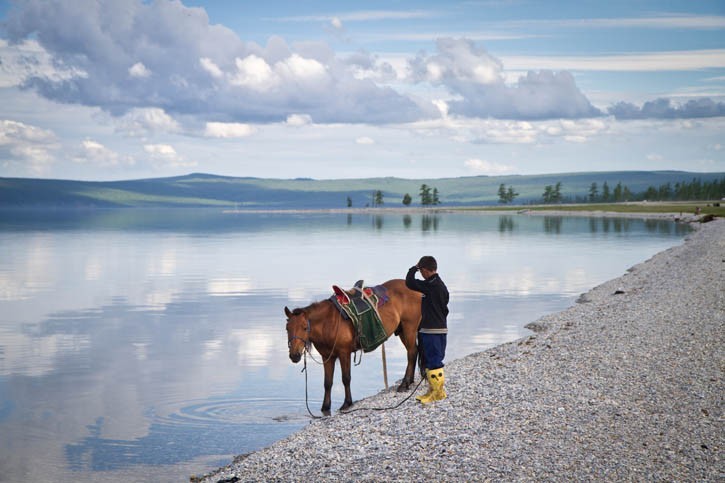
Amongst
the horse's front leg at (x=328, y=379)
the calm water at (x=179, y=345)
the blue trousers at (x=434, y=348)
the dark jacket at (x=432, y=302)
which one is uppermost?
the dark jacket at (x=432, y=302)

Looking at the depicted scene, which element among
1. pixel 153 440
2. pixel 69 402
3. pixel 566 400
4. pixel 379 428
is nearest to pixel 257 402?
pixel 153 440

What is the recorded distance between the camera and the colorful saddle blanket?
14.2m

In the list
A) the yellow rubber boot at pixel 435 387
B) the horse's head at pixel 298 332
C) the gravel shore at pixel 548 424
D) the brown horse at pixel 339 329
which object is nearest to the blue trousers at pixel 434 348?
the yellow rubber boot at pixel 435 387

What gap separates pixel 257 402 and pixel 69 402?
4254 millimetres

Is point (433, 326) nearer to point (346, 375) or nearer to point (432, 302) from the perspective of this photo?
point (432, 302)

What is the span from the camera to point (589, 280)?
42188mm

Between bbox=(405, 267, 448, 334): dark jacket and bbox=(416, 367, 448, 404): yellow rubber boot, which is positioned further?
bbox=(416, 367, 448, 404): yellow rubber boot

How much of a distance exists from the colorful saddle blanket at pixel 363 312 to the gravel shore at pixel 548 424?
4.51ft

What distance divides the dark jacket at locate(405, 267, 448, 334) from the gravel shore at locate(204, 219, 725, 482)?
4.47 feet

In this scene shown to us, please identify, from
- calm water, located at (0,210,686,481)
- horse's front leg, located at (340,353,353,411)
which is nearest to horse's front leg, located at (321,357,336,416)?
horse's front leg, located at (340,353,353,411)

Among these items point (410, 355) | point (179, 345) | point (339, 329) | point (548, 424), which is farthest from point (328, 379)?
point (179, 345)

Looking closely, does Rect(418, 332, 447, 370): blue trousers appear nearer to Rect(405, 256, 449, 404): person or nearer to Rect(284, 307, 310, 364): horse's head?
Rect(405, 256, 449, 404): person

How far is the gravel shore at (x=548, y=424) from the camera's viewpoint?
9703 mm

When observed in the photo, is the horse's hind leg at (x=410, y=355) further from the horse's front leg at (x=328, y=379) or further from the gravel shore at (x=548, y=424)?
the horse's front leg at (x=328, y=379)
